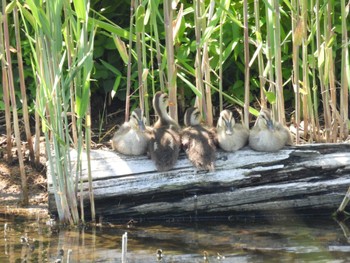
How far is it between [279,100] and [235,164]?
904mm

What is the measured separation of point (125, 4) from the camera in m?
11.5

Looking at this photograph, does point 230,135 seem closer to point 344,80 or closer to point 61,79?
point 344,80

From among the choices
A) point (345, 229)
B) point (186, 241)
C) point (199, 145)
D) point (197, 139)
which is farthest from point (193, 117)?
point (345, 229)

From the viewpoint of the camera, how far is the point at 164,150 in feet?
28.4

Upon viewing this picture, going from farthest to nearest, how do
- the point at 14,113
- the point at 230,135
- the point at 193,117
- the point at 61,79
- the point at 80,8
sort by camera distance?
the point at 14,113 → the point at 193,117 → the point at 230,135 → the point at 61,79 → the point at 80,8

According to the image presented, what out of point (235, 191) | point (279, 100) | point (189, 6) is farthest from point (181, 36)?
point (235, 191)

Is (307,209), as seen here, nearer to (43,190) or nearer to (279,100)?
(279,100)

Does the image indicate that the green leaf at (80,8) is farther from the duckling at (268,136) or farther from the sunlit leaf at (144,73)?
the duckling at (268,136)

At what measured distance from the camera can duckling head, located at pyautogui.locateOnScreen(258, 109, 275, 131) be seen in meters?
8.84

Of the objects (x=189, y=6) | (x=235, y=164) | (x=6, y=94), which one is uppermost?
(x=189, y=6)

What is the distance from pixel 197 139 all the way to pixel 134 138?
2.02 feet

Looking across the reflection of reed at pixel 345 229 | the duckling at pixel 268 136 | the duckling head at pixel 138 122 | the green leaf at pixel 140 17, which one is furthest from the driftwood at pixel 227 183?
the green leaf at pixel 140 17

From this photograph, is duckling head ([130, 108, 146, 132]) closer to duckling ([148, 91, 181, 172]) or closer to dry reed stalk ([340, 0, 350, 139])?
duckling ([148, 91, 181, 172])

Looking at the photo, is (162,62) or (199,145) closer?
(199,145)
